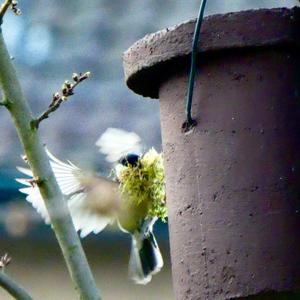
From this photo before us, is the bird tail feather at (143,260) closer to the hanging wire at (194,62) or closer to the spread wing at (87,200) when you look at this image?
the spread wing at (87,200)

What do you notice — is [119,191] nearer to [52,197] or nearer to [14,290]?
[52,197]

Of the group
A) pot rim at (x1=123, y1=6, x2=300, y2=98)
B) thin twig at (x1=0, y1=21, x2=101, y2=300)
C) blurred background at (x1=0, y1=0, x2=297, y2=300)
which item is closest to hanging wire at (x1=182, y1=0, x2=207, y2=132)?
pot rim at (x1=123, y1=6, x2=300, y2=98)

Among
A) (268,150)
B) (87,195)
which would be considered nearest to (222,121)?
(268,150)

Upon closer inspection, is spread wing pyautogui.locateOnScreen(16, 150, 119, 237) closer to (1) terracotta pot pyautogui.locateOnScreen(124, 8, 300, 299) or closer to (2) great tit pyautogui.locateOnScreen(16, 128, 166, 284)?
(2) great tit pyautogui.locateOnScreen(16, 128, 166, 284)

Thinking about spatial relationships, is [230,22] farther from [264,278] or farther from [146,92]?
[264,278]

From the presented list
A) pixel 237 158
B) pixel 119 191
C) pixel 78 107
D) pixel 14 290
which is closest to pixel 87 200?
pixel 119 191

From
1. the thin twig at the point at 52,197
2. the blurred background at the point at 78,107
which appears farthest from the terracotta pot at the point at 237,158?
the blurred background at the point at 78,107
